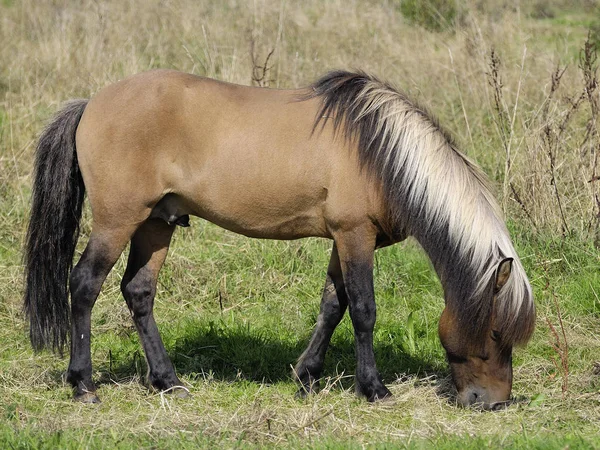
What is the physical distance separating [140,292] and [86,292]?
1.28 ft

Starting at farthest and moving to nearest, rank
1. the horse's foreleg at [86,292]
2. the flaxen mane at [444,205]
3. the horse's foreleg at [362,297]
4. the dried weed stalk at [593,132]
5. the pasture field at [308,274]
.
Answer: the dried weed stalk at [593,132], the horse's foreleg at [86,292], the horse's foreleg at [362,297], the flaxen mane at [444,205], the pasture field at [308,274]

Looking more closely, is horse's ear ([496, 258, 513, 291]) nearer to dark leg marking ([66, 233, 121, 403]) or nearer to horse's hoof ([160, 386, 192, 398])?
horse's hoof ([160, 386, 192, 398])

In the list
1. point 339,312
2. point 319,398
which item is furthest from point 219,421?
point 339,312

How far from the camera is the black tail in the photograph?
4938mm

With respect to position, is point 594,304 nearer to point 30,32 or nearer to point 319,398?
point 319,398

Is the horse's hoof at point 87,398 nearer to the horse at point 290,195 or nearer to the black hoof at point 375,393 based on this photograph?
the horse at point 290,195

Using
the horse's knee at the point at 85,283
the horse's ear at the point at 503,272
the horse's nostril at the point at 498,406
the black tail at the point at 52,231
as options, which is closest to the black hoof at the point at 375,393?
the horse's nostril at the point at 498,406

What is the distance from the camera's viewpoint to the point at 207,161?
472 centimetres

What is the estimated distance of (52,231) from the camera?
4.97m

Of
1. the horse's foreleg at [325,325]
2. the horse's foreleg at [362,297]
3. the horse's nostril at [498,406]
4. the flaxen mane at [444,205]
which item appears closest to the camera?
the flaxen mane at [444,205]

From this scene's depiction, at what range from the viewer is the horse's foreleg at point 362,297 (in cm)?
465

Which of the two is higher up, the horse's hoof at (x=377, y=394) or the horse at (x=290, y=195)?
the horse at (x=290, y=195)

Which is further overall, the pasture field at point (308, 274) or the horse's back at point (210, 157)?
the horse's back at point (210, 157)

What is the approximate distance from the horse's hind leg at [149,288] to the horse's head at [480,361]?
1.65 m
